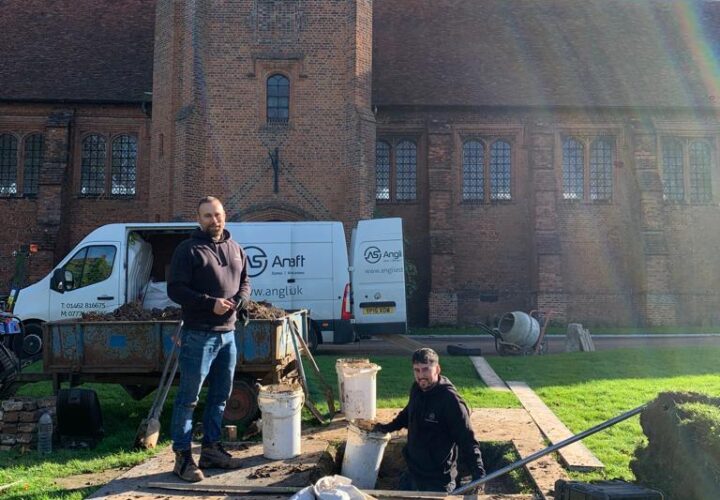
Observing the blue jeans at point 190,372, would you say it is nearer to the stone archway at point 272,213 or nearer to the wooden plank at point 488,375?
the wooden plank at point 488,375

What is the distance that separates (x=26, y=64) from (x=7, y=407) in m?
18.8

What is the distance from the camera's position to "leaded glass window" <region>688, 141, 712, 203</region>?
21578 millimetres

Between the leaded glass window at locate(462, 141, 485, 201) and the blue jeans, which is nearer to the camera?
the blue jeans

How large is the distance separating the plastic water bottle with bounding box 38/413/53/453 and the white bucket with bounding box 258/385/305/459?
8.14 feet

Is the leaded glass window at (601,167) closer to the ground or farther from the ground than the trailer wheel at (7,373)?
farther from the ground

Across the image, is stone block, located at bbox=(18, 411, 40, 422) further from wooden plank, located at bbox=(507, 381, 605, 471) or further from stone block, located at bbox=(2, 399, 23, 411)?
wooden plank, located at bbox=(507, 381, 605, 471)

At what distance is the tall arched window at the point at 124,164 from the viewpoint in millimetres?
21047

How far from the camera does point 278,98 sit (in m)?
16.7

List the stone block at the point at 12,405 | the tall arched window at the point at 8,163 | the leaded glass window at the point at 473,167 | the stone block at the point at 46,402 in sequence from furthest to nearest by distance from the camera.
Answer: the leaded glass window at the point at 473,167
the tall arched window at the point at 8,163
the stone block at the point at 46,402
the stone block at the point at 12,405

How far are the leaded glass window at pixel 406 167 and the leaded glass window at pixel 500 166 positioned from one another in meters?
2.82

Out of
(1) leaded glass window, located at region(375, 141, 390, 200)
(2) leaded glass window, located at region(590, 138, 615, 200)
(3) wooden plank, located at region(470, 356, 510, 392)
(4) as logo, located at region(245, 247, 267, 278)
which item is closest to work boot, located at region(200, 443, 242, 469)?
(3) wooden plank, located at region(470, 356, 510, 392)

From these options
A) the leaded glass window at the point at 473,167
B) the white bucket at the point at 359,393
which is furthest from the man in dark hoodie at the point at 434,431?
the leaded glass window at the point at 473,167

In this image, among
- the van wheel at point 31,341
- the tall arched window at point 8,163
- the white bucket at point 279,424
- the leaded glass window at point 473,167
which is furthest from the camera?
the leaded glass window at point 473,167

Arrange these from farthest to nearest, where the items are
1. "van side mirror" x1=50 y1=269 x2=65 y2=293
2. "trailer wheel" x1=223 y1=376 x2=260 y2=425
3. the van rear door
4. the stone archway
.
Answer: the stone archway → the van rear door → "van side mirror" x1=50 y1=269 x2=65 y2=293 → "trailer wheel" x1=223 y1=376 x2=260 y2=425
